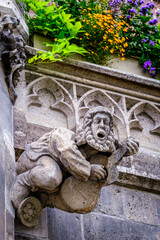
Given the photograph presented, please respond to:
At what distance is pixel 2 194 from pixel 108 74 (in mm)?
2458

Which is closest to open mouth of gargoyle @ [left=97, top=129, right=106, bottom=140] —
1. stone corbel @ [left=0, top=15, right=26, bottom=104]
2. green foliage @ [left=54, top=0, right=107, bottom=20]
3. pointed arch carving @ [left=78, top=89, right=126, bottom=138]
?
stone corbel @ [left=0, top=15, right=26, bottom=104]

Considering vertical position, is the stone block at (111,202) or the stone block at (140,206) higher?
the stone block at (111,202)

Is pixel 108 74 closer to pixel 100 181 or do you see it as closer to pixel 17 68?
pixel 17 68

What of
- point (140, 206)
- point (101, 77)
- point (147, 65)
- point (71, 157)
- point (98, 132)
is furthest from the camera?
point (147, 65)

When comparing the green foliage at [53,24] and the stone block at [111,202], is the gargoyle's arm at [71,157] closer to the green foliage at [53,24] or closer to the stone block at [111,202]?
the stone block at [111,202]

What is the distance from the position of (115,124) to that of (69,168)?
1693 millimetres

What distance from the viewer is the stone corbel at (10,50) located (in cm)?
530

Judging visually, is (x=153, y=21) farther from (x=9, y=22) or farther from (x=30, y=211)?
(x=30, y=211)

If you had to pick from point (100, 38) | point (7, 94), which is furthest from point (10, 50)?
point (100, 38)

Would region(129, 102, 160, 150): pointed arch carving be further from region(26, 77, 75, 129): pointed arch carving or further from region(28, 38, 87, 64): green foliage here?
region(28, 38, 87, 64): green foliage

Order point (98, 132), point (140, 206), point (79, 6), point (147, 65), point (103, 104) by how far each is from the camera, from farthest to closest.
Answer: point (79, 6)
point (147, 65)
point (103, 104)
point (140, 206)
point (98, 132)

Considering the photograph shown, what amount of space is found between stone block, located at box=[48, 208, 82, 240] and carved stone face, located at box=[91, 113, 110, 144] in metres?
0.83

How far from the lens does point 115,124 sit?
6.23 m

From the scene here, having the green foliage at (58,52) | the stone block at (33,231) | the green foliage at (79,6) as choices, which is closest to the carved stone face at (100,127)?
the stone block at (33,231)
